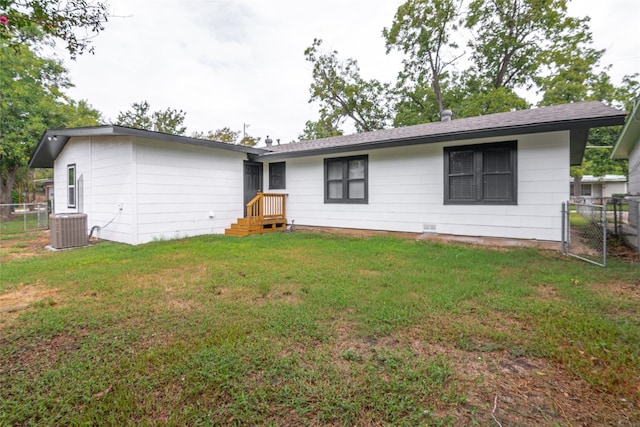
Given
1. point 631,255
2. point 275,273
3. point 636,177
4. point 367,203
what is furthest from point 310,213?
point 636,177

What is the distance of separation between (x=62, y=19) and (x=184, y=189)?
555 centimetres

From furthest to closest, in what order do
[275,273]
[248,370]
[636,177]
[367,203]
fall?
[636,177] < [367,203] < [275,273] < [248,370]

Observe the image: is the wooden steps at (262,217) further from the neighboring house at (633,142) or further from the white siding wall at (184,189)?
the neighboring house at (633,142)

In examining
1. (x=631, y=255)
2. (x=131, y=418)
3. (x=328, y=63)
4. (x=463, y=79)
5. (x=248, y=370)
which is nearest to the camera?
(x=131, y=418)

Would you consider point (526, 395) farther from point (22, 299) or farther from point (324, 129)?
point (324, 129)

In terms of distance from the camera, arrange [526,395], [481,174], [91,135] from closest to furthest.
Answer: [526,395], [481,174], [91,135]

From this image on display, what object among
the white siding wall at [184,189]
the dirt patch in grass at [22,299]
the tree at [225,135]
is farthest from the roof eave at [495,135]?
the tree at [225,135]

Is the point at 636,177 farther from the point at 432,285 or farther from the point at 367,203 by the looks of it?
the point at 432,285

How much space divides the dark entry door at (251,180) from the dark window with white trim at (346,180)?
2.65 meters

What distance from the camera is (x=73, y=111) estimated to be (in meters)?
16.2

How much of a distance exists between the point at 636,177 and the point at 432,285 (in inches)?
396

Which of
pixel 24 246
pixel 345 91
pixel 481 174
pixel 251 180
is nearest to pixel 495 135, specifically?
pixel 481 174

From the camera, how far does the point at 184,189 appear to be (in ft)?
26.7

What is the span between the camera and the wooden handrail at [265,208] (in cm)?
882
